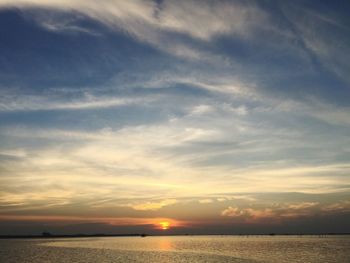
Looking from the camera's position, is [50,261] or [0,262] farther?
[50,261]

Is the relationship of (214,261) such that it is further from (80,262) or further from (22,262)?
(22,262)

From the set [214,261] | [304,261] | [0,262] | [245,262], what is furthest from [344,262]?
[0,262]

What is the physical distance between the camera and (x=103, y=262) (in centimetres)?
8738

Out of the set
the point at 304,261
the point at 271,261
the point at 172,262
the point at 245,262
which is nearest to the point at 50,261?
the point at 172,262

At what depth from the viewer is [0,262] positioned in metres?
85.8

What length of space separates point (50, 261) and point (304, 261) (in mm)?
59471

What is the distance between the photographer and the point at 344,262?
284ft

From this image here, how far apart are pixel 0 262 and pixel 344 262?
75997 millimetres

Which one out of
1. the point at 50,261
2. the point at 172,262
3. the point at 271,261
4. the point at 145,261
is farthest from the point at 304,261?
the point at 50,261

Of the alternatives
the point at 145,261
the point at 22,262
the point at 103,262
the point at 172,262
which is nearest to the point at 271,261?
the point at 172,262

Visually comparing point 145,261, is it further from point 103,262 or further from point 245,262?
point 245,262

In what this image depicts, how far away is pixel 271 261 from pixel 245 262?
685 centimetres

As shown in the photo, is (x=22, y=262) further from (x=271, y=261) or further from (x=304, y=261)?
(x=304, y=261)

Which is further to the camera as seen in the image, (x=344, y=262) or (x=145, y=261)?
(x=145, y=261)
